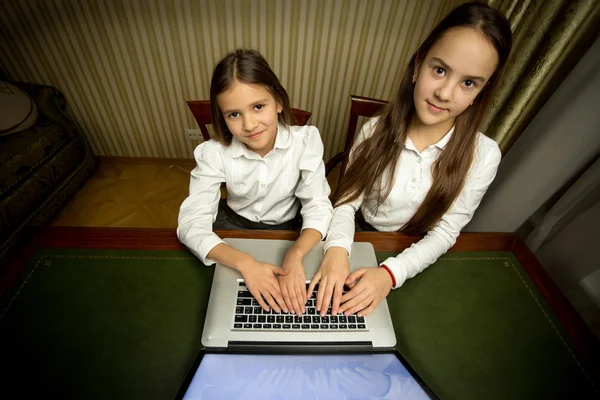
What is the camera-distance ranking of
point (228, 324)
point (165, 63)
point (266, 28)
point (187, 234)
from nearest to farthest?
1. point (228, 324)
2. point (187, 234)
3. point (266, 28)
4. point (165, 63)

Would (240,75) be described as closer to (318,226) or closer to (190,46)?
(318,226)

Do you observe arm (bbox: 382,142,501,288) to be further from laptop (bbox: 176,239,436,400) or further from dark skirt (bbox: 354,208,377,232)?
dark skirt (bbox: 354,208,377,232)

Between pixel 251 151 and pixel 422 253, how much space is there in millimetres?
570

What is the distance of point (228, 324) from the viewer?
0.62 metres

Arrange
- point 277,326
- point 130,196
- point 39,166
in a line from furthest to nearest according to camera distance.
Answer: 1. point 130,196
2. point 39,166
3. point 277,326

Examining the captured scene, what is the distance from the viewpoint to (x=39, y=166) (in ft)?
5.21

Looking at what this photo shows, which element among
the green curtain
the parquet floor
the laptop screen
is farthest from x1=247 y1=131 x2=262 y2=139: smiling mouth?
the parquet floor

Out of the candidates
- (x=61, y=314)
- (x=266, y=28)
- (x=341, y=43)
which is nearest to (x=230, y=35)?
(x=266, y=28)

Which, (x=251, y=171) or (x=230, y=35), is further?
(x=230, y=35)

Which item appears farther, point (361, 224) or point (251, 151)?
point (361, 224)

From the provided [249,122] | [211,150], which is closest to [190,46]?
[211,150]

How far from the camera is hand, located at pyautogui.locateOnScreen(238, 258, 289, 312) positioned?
663mm

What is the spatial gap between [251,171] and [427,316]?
0.64 metres

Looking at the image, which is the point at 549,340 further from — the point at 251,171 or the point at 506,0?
the point at 506,0
